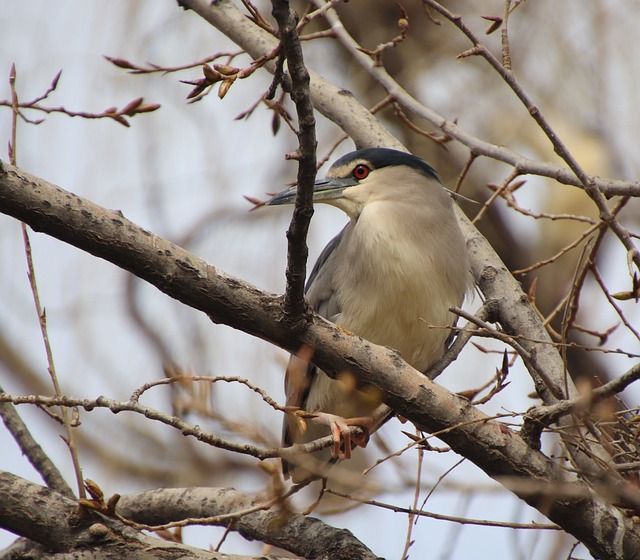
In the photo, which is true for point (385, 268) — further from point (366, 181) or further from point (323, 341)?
point (323, 341)

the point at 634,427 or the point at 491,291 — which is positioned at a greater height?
the point at 491,291

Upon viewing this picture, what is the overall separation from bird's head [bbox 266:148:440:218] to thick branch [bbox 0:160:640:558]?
128 centimetres

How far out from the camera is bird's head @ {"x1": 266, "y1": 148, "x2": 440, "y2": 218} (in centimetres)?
326

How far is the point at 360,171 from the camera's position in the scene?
3.30m

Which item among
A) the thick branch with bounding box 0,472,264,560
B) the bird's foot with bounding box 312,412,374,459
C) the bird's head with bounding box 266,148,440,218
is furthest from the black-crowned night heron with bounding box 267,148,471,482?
the thick branch with bounding box 0,472,264,560

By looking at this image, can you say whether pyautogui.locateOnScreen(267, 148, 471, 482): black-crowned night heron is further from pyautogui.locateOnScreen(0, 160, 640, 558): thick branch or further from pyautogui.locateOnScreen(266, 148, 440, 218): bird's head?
pyautogui.locateOnScreen(0, 160, 640, 558): thick branch

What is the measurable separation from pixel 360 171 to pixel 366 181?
45 mm

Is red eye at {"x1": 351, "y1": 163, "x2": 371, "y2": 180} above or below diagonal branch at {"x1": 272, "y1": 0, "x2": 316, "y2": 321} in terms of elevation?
above

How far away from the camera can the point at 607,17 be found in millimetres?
5078

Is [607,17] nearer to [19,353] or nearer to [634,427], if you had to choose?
[634,427]

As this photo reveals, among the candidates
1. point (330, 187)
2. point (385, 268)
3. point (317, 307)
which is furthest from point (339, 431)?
point (330, 187)

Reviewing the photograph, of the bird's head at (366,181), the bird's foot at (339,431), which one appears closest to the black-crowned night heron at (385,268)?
the bird's head at (366,181)

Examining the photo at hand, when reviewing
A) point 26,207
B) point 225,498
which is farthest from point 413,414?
point 26,207

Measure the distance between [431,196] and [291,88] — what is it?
5.91ft
